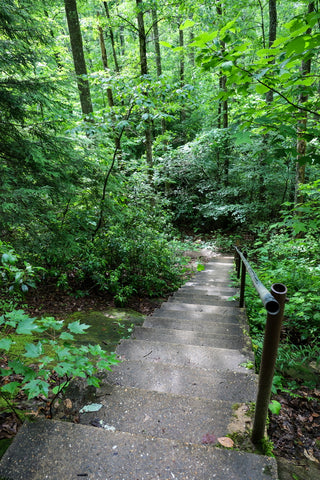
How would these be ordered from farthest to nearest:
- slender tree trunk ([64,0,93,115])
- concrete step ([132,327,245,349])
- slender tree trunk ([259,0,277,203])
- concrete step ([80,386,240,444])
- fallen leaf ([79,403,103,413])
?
slender tree trunk ([259,0,277,203]), slender tree trunk ([64,0,93,115]), concrete step ([132,327,245,349]), fallen leaf ([79,403,103,413]), concrete step ([80,386,240,444])

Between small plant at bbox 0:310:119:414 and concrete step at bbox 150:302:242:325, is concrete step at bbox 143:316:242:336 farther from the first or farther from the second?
small plant at bbox 0:310:119:414

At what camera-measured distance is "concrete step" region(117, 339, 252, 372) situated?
268 cm

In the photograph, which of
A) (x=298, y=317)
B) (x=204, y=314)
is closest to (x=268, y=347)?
(x=298, y=317)

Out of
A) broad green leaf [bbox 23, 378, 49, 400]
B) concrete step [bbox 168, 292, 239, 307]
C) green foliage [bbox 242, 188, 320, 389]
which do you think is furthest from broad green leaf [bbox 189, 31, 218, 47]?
concrete step [bbox 168, 292, 239, 307]

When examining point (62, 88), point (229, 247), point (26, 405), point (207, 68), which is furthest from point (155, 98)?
point (229, 247)

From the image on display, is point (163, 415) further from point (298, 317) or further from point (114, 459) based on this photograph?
point (298, 317)

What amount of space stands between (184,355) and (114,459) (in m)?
1.46

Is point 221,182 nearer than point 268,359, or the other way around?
point 268,359

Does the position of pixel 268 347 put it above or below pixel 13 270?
below

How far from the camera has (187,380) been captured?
2377 mm

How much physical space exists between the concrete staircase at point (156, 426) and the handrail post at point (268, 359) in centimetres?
18

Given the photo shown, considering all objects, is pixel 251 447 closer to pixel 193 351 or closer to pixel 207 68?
pixel 193 351

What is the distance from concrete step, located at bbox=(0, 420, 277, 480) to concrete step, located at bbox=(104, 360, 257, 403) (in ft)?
2.10

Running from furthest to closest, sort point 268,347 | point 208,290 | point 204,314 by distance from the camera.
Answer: point 208,290
point 204,314
point 268,347
